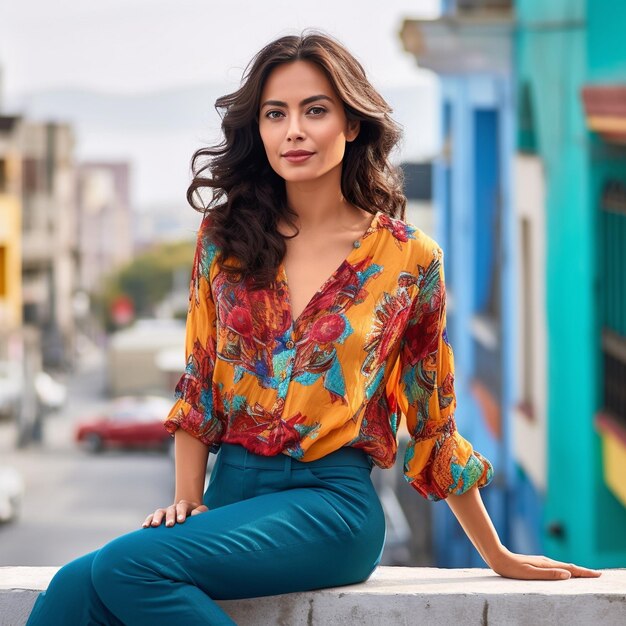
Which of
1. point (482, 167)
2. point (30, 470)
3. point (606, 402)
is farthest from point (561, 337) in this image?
point (30, 470)

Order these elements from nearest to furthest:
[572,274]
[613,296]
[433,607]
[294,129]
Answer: [433,607] < [294,129] < [613,296] < [572,274]

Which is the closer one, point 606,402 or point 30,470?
point 606,402

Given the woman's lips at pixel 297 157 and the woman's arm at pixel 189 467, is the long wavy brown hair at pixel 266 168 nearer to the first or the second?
the woman's lips at pixel 297 157

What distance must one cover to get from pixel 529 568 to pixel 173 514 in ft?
2.46

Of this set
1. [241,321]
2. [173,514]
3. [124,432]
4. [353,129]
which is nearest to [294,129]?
[353,129]

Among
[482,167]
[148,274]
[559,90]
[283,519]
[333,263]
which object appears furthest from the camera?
[148,274]

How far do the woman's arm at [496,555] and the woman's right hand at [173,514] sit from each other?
55 cm

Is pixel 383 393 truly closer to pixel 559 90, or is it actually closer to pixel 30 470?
pixel 559 90

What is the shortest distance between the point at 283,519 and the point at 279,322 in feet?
1.30

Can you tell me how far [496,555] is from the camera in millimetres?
2898

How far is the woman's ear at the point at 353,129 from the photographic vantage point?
297 cm

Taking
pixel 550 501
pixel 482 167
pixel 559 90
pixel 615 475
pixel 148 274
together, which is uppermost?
pixel 559 90

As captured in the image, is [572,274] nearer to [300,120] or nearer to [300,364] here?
[300,120]

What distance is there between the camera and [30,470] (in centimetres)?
2944
